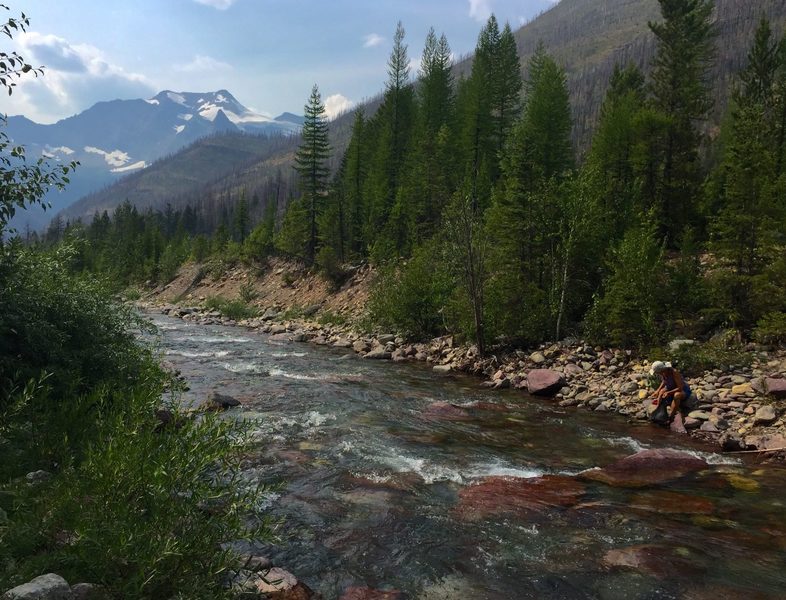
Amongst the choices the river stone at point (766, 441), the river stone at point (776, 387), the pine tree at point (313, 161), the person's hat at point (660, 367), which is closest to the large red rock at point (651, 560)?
the river stone at point (766, 441)

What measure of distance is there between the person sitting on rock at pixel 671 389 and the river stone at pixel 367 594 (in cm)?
1118

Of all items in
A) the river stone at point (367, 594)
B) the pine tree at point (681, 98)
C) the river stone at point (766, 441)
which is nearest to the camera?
the river stone at point (367, 594)

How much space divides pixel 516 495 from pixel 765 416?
8.20 meters

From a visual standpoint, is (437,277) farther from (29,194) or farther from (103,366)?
(29,194)

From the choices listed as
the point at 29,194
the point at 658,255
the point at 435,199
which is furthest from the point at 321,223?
the point at 29,194

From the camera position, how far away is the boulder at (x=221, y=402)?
13.8m

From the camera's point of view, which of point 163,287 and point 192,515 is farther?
point 163,287

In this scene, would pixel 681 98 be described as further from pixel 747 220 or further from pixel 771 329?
pixel 771 329

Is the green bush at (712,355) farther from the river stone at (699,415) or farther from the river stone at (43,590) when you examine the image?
the river stone at (43,590)

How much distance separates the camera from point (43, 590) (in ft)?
11.9

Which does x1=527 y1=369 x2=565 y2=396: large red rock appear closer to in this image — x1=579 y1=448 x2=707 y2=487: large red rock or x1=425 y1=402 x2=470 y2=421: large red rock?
x1=425 y1=402 x2=470 y2=421: large red rock

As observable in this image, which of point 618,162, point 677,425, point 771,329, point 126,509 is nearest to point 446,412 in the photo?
point 677,425

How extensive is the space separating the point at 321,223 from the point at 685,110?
32095 millimetres

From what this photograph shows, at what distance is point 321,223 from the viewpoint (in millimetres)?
50344
